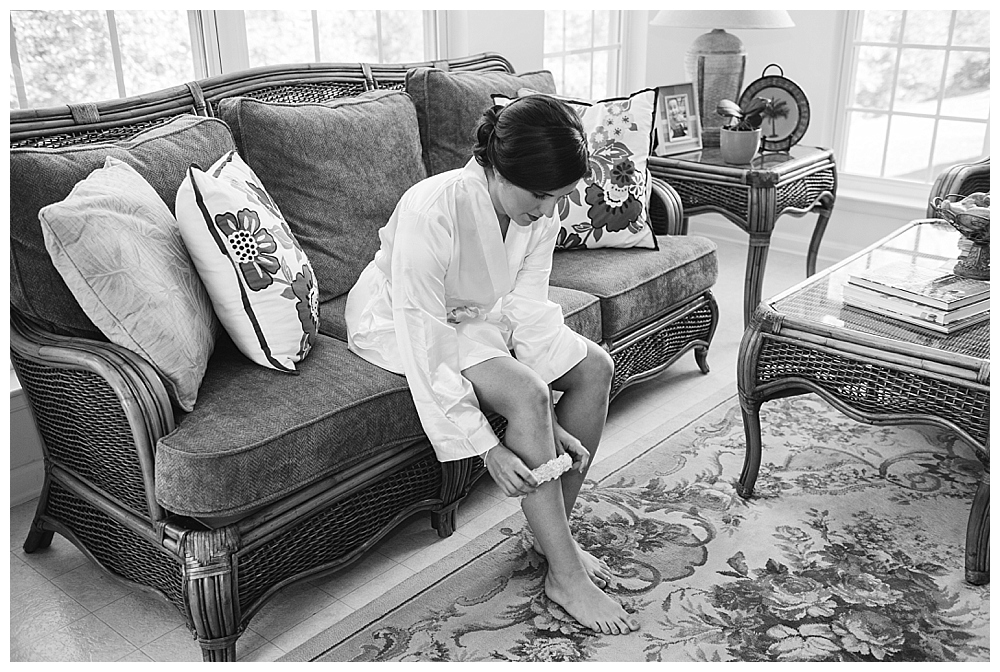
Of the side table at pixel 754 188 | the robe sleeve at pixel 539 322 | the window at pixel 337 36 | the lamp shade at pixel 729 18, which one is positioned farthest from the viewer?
the lamp shade at pixel 729 18

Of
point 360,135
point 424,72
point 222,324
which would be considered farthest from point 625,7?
point 222,324

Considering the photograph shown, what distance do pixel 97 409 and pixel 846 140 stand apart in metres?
3.82

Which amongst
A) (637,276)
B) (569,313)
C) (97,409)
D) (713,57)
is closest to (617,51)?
(713,57)

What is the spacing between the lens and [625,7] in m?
4.56

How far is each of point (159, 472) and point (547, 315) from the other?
0.92 meters

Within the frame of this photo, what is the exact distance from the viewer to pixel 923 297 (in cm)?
220

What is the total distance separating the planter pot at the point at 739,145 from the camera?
342cm

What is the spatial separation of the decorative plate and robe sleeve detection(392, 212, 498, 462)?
218cm

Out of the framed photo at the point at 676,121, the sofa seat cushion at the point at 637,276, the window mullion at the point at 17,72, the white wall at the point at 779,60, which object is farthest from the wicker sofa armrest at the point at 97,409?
the framed photo at the point at 676,121

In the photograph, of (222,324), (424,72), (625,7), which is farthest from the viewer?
(625,7)

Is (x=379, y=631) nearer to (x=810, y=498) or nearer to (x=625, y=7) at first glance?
(x=810, y=498)

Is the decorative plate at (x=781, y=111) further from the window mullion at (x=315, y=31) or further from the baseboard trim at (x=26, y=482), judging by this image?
the baseboard trim at (x=26, y=482)

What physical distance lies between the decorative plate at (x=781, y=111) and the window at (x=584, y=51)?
97 centimetres

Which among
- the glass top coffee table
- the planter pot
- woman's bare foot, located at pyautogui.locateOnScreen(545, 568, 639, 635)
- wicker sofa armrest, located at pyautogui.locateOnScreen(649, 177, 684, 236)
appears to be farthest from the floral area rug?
the planter pot
